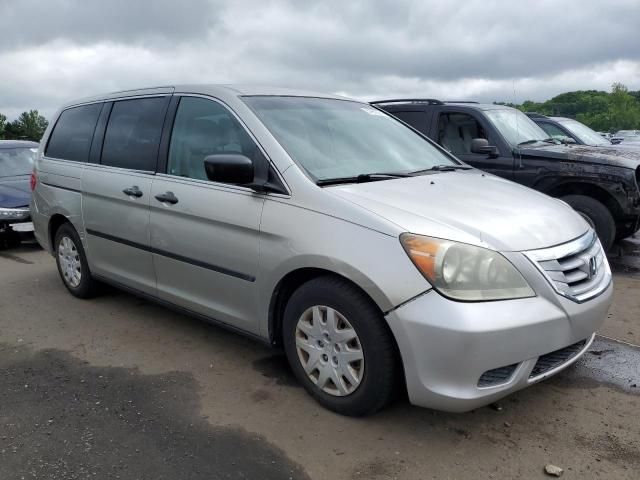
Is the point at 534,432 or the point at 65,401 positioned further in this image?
the point at 65,401

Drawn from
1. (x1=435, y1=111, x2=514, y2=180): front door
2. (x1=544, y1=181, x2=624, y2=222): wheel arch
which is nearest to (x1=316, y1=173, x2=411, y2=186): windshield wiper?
(x1=435, y1=111, x2=514, y2=180): front door

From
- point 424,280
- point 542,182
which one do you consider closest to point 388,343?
point 424,280

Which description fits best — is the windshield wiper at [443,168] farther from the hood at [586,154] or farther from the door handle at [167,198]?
the hood at [586,154]

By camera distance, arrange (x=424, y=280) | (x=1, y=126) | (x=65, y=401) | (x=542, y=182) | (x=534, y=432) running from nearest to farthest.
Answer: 1. (x=424, y=280)
2. (x=534, y=432)
3. (x=65, y=401)
4. (x=542, y=182)
5. (x=1, y=126)

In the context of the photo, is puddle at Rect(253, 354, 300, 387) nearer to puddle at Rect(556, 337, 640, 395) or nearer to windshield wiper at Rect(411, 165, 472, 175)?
windshield wiper at Rect(411, 165, 472, 175)

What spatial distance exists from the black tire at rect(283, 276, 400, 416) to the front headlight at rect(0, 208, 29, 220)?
19.4ft

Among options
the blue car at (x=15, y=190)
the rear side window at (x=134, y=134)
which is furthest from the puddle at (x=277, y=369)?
the blue car at (x=15, y=190)

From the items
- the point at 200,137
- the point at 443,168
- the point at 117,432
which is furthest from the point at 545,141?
the point at 117,432

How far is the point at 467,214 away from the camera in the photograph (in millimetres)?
2846

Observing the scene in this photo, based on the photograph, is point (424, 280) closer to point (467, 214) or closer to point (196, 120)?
point (467, 214)

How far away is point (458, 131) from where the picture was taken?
6.98 metres

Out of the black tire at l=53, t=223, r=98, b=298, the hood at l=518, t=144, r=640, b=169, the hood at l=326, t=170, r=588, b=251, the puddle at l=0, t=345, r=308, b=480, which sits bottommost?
the puddle at l=0, t=345, r=308, b=480

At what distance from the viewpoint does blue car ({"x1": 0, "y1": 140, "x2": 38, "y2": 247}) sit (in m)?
7.49

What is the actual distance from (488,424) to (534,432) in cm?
22
